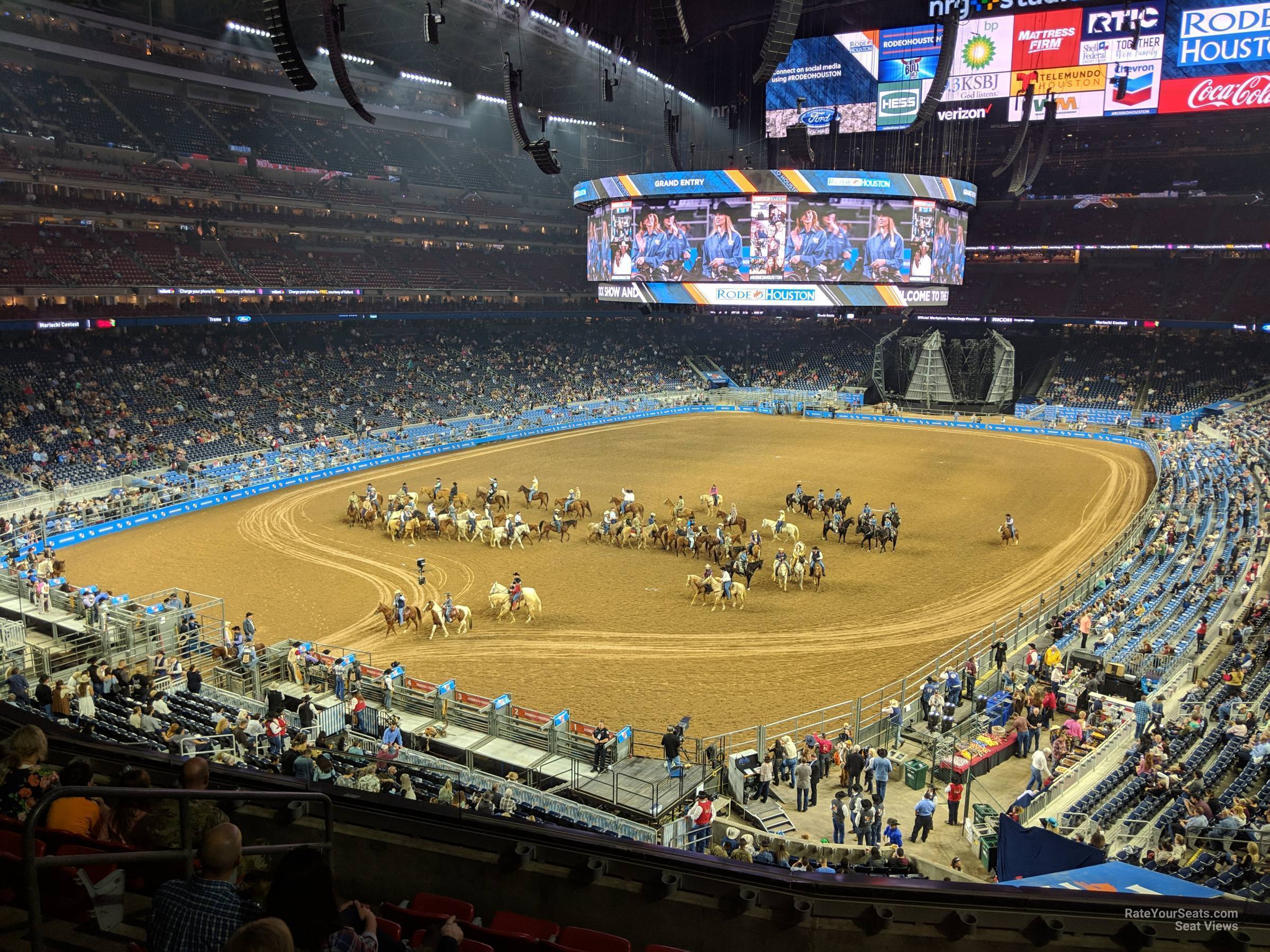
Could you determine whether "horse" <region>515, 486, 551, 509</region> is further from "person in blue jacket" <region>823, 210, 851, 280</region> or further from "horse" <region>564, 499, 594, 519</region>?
"person in blue jacket" <region>823, 210, 851, 280</region>

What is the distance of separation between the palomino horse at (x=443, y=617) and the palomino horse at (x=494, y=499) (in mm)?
9662

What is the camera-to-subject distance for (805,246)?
43.3 m

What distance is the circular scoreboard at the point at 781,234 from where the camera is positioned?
42625 mm

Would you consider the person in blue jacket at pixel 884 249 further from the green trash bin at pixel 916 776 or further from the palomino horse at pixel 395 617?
the green trash bin at pixel 916 776

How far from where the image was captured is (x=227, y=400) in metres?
43.9

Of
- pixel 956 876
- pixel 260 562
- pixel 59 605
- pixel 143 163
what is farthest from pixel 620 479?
pixel 143 163

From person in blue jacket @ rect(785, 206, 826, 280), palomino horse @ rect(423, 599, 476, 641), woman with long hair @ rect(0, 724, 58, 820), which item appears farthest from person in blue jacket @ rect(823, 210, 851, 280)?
woman with long hair @ rect(0, 724, 58, 820)

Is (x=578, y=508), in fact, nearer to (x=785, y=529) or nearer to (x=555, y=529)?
(x=555, y=529)

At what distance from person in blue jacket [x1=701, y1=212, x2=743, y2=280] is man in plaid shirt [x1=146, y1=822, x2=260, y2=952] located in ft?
138

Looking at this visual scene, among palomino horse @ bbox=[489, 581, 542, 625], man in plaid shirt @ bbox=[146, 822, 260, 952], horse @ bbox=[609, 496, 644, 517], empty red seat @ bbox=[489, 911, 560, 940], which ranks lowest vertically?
palomino horse @ bbox=[489, 581, 542, 625]

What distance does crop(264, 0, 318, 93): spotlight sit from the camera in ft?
54.6

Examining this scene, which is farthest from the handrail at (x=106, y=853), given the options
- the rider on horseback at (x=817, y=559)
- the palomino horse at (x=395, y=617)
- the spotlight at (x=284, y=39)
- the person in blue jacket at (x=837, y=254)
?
the person in blue jacket at (x=837, y=254)

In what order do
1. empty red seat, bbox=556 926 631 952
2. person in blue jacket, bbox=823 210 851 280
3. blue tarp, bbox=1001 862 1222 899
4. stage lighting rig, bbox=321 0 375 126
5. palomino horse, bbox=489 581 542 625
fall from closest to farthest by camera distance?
empty red seat, bbox=556 926 631 952 < blue tarp, bbox=1001 862 1222 899 < stage lighting rig, bbox=321 0 375 126 < palomino horse, bbox=489 581 542 625 < person in blue jacket, bbox=823 210 851 280

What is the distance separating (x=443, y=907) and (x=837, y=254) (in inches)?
1629
